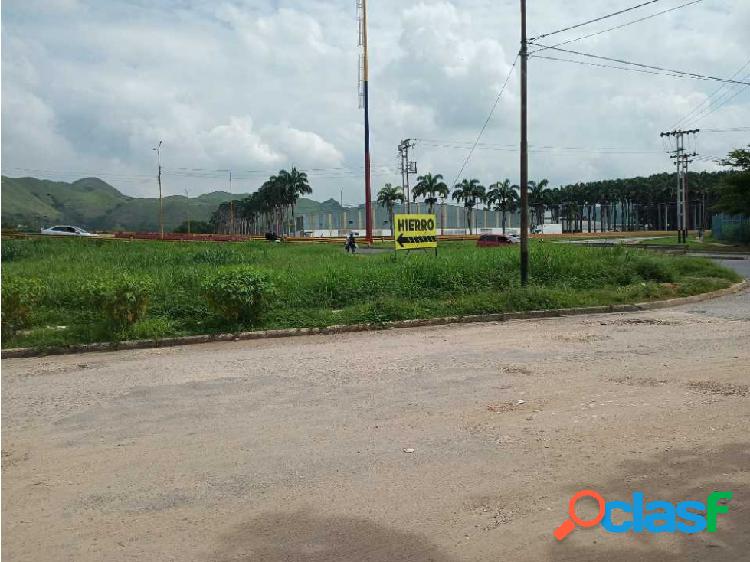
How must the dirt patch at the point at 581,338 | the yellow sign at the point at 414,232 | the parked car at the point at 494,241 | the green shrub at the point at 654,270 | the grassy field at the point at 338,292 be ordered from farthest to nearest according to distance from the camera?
1. the parked car at the point at 494,241
2. the yellow sign at the point at 414,232
3. the green shrub at the point at 654,270
4. the grassy field at the point at 338,292
5. the dirt patch at the point at 581,338

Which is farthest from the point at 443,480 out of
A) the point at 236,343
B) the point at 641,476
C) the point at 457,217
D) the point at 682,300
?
the point at 457,217

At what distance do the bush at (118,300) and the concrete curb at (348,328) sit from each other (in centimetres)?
58

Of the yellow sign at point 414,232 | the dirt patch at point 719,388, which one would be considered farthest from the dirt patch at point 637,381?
the yellow sign at point 414,232

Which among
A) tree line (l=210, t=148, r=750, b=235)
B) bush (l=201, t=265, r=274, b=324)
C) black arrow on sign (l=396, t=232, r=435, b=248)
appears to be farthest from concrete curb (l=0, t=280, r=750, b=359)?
tree line (l=210, t=148, r=750, b=235)

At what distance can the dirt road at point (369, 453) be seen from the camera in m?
3.95

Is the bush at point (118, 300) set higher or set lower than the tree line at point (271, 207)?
lower

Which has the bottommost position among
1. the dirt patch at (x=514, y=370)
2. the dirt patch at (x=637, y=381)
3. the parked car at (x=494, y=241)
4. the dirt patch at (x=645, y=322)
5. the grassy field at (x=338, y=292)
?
the dirt patch at (x=514, y=370)

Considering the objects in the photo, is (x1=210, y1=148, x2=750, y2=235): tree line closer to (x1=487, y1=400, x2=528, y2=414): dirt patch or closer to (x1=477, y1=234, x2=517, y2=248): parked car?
(x1=477, y1=234, x2=517, y2=248): parked car

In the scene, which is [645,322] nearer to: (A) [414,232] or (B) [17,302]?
(A) [414,232]

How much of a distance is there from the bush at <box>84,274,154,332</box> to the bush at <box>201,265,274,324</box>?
1.29 metres

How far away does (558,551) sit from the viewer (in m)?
3.78

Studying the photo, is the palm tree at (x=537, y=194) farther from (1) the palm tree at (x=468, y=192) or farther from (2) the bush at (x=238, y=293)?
(2) the bush at (x=238, y=293)

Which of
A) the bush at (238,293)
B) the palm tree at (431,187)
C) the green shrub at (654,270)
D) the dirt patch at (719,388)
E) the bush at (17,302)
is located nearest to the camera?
the dirt patch at (719,388)

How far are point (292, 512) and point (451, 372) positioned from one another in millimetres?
4549
